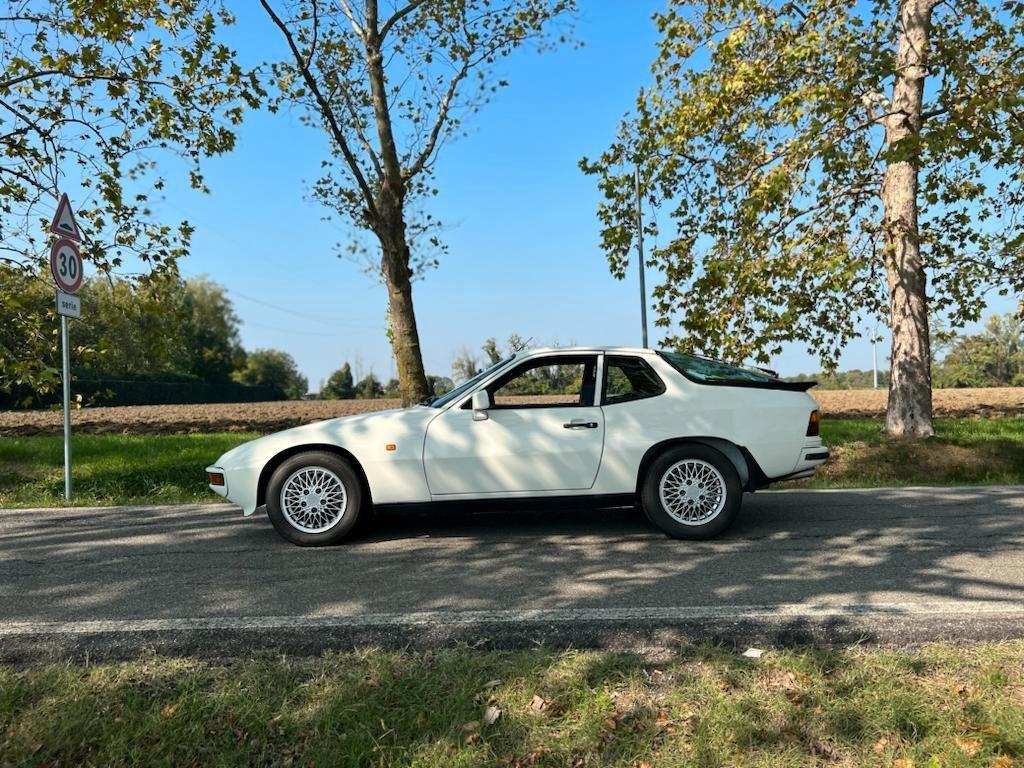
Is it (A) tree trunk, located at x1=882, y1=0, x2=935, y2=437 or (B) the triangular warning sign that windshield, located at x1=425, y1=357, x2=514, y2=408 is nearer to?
(B) the triangular warning sign

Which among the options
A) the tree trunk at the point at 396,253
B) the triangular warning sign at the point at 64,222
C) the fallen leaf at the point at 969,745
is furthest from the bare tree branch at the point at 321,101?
the fallen leaf at the point at 969,745

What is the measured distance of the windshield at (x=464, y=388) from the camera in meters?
5.53

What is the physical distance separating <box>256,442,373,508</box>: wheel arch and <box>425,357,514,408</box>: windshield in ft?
2.49

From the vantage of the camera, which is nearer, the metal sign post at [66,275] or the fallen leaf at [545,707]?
the fallen leaf at [545,707]

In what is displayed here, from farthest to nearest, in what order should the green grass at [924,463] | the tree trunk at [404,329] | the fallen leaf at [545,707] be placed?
the tree trunk at [404,329]
the green grass at [924,463]
the fallen leaf at [545,707]

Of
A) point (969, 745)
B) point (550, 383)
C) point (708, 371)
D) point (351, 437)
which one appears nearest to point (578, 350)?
point (550, 383)

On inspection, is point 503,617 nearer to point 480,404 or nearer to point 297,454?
point 480,404

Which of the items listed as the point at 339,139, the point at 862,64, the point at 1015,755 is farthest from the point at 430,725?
the point at 339,139

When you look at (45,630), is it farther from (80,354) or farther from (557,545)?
(80,354)

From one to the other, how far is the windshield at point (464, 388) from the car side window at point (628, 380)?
2.64 feet

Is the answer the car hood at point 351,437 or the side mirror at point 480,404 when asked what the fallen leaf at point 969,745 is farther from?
the car hood at point 351,437

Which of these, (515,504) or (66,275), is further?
(66,275)

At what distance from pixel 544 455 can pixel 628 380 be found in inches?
36.7

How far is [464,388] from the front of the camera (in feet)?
18.4
